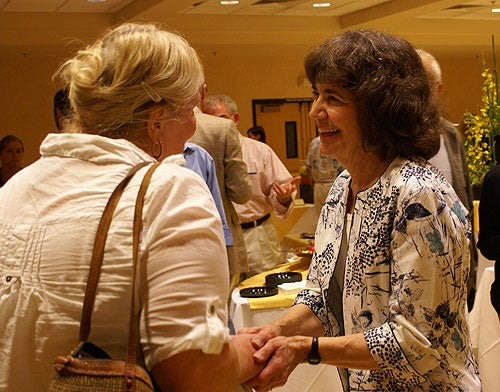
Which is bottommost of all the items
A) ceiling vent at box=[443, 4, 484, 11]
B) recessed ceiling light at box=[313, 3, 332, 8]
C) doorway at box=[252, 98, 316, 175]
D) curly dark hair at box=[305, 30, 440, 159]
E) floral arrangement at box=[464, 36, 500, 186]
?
doorway at box=[252, 98, 316, 175]

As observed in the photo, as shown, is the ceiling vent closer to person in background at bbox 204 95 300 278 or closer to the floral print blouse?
person in background at bbox 204 95 300 278

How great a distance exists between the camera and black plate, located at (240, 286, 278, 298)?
3.71m

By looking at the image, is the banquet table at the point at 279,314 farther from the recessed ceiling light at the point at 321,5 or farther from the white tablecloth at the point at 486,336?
the recessed ceiling light at the point at 321,5

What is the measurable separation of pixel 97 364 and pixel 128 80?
55 centimetres

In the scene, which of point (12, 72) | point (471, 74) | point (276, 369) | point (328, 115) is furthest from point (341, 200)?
point (471, 74)

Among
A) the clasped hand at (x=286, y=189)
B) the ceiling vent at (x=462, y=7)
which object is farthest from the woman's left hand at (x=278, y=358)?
the ceiling vent at (x=462, y=7)

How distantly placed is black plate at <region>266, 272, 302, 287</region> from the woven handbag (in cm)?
259

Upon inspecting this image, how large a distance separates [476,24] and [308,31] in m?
2.99

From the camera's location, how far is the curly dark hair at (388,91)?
194 cm

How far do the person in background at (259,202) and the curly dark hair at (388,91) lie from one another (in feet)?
11.2

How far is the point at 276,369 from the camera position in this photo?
6.16 feet

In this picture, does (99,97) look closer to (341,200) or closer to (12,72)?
(341,200)

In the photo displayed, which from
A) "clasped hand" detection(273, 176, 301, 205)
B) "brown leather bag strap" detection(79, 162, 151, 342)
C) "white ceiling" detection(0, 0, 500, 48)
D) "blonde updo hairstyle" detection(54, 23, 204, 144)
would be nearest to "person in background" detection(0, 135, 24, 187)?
"white ceiling" detection(0, 0, 500, 48)

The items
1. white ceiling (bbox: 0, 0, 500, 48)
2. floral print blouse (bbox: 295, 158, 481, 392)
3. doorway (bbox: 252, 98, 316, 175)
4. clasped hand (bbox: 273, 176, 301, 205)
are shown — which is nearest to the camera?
floral print blouse (bbox: 295, 158, 481, 392)
